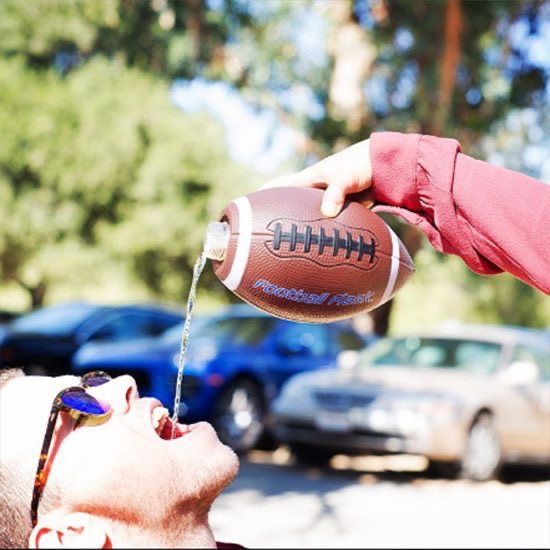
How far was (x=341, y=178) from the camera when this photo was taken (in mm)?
2691

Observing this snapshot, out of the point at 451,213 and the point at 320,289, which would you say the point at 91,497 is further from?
the point at 451,213

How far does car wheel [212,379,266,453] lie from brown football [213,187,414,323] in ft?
26.3

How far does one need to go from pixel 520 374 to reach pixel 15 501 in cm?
826

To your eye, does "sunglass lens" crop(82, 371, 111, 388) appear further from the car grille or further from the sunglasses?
the car grille

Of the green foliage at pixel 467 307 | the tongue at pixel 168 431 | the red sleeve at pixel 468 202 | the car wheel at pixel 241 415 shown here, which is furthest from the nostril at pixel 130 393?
the green foliage at pixel 467 307

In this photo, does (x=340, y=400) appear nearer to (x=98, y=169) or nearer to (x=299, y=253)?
(x=299, y=253)

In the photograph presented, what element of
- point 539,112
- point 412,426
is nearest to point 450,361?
point 412,426

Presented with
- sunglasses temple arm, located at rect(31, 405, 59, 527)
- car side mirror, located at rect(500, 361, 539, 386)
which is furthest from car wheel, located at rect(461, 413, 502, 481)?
sunglasses temple arm, located at rect(31, 405, 59, 527)

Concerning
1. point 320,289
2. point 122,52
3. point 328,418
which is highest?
point 122,52

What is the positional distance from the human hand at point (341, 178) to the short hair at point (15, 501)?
102cm

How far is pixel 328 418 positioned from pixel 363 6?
29.7 feet

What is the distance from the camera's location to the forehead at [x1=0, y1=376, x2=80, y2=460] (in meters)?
2.36

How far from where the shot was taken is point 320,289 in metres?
2.74

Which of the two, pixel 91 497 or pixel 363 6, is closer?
pixel 91 497
